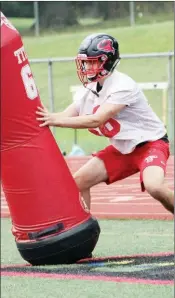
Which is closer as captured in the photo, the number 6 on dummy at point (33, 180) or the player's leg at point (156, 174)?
the number 6 on dummy at point (33, 180)

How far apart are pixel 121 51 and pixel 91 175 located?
72.6 feet

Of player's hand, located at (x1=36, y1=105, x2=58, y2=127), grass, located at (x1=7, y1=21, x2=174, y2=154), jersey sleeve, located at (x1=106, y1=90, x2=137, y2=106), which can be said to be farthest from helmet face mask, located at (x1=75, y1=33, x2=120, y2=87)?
grass, located at (x1=7, y1=21, x2=174, y2=154)

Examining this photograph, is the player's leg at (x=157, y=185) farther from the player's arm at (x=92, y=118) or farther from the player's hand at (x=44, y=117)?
the player's hand at (x=44, y=117)

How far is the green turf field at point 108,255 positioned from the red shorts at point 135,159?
0.59 meters

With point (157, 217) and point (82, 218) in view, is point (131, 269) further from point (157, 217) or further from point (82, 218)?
point (157, 217)

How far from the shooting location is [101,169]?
725 cm

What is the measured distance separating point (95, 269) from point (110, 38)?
179 cm

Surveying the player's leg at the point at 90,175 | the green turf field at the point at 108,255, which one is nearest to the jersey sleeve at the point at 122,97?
the player's leg at the point at 90,175

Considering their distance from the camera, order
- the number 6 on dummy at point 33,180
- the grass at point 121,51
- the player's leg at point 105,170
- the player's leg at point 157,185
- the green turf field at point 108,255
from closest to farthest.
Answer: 1. the green turf field at point 108,255
2. the number 6 on dummy at point 33,180
3. the player's leg at point 157,185
4. the player's leg at point 105,170
5. the grass at point 121,51

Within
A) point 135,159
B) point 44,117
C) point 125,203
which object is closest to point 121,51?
point 125,203

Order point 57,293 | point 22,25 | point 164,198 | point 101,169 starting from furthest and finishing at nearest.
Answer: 1. point 22,25
2. point 101,169
3. point 164,198
4. point 57,293

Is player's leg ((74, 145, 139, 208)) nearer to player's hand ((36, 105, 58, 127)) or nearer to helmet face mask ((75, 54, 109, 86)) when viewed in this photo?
helmet face mask ((75, 54, 109, 86))

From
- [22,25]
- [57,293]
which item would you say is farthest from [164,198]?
[22,25]

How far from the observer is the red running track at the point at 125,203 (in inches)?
372
